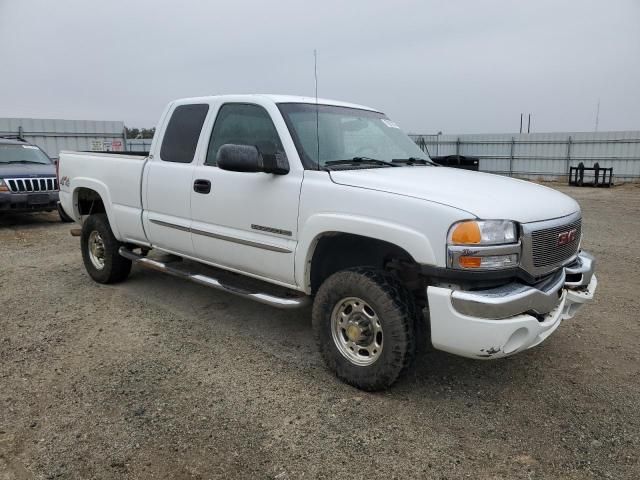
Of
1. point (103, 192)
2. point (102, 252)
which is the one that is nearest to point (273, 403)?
point (103, 192)

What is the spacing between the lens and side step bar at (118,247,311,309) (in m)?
3.77

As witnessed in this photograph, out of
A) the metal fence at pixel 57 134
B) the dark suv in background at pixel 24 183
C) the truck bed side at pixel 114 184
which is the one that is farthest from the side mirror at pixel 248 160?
the metal fence at pixel 57 134

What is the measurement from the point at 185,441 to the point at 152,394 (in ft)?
2.06

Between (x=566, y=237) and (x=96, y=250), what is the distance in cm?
497

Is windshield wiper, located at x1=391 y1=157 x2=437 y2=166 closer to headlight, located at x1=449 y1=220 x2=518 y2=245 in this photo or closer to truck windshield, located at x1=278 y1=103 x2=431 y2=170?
truck windshield, located at x1=278 y1=103 x2=431 y2=170

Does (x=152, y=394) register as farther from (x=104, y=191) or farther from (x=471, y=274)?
(x=104, y=191)

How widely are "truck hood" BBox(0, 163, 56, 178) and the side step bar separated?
19.4 ft

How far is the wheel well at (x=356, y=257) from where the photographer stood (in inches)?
138

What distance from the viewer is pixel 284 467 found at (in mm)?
2668

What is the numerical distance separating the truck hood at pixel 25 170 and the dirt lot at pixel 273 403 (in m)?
5.81

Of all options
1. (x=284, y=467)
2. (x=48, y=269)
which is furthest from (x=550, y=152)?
(x=284, y=467)

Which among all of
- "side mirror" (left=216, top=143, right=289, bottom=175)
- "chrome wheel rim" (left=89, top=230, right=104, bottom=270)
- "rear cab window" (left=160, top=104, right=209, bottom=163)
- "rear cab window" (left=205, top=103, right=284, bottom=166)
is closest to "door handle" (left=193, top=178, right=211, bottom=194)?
"rear cab window" (left=205, top=103, right=284, bottom=166)

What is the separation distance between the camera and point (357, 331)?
3.39 meters

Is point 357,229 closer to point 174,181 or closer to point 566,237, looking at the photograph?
point 566,237
